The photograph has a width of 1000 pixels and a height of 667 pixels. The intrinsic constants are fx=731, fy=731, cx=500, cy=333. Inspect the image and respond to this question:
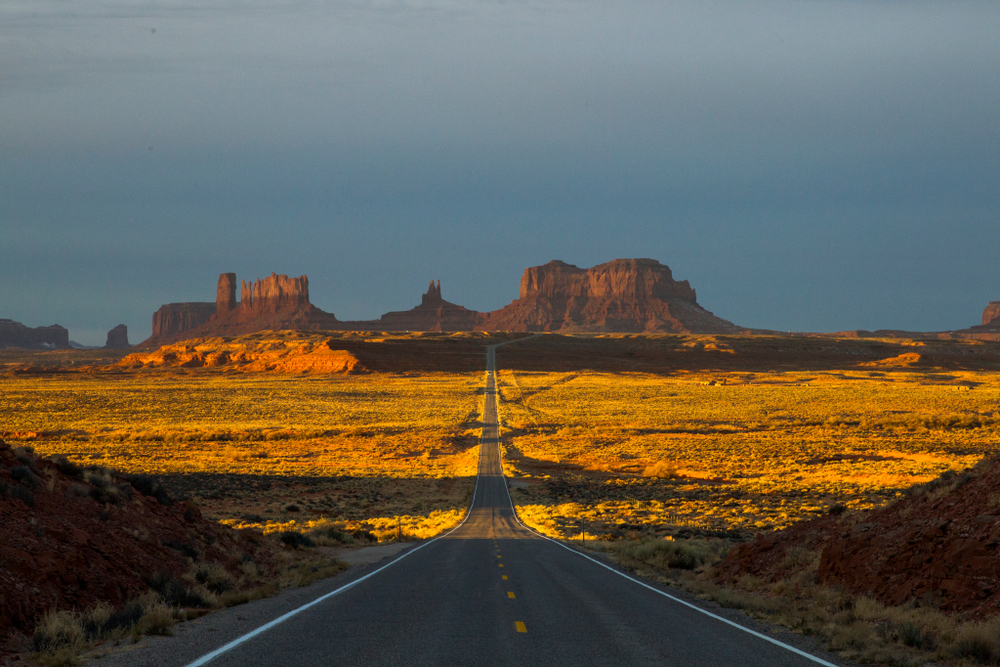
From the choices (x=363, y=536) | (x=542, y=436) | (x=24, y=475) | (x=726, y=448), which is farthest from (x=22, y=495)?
(x=542, y=436)

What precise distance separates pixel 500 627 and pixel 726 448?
162 feet

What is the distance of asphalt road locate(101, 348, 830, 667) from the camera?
8.02 meters

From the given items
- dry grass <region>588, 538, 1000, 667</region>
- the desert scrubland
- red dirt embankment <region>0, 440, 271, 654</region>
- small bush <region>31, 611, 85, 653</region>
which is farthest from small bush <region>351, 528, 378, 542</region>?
small bush <region>31, 611, 85, 653</region>

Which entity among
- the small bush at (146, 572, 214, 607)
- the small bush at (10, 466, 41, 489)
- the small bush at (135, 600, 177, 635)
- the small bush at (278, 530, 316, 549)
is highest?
the small bush at (10, 466, 41, 489)

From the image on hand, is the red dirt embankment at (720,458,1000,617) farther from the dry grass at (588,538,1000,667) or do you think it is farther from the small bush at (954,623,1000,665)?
the small bush at (954,623,1000,665)

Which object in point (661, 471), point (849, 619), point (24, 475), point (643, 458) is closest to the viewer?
point (849, 619)

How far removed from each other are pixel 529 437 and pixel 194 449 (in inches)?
1141

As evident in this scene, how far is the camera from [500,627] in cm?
975

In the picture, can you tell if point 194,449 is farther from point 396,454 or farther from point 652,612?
point 652,612

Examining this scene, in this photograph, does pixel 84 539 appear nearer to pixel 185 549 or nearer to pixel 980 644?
pixel 185 549

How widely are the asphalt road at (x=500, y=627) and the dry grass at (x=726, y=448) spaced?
14288 millimetres

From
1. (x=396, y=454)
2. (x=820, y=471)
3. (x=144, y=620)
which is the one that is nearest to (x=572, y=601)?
(x=144, y=620)

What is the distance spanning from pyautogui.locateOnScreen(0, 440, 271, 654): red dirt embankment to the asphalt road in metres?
2.48

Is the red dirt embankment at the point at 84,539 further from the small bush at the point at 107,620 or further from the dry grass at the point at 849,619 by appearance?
the dry grass at the point at 849,619
